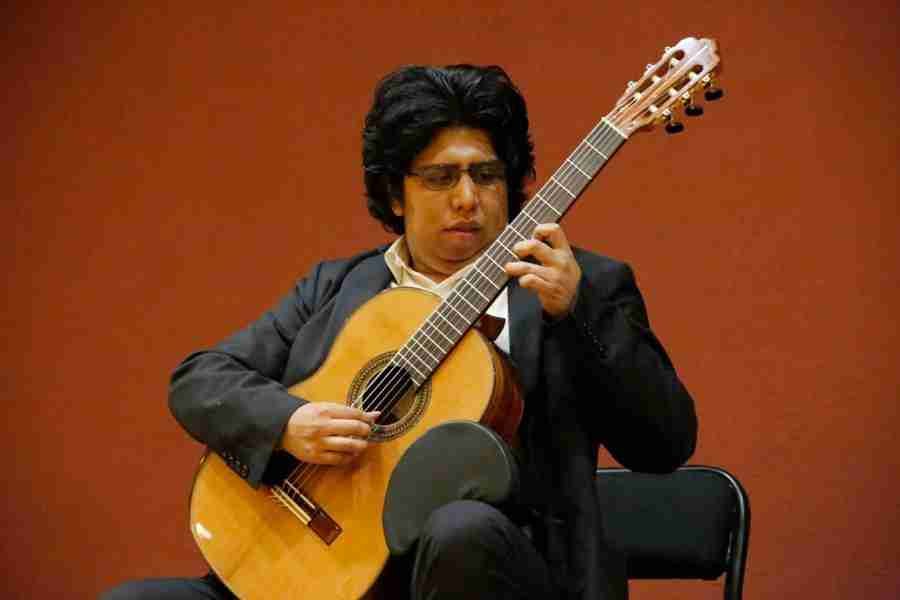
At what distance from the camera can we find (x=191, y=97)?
3.39 metres

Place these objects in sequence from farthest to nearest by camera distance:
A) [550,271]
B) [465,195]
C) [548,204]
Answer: [465,195] < [548,204] < [550,271]

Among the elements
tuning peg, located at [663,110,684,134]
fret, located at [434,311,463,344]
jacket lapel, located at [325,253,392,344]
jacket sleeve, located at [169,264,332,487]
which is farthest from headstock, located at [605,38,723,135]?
jacket sleeve, located at [169,264,332,487]

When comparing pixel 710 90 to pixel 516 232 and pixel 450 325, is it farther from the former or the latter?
pixel 450 325

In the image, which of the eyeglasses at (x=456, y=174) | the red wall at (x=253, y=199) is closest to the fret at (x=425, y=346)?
the eyeglasses at (x=456, y=174)

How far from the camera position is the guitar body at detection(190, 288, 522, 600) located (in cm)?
196

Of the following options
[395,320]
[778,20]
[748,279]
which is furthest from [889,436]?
[395,320]

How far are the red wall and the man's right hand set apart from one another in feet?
4.05

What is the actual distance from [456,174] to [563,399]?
44 centimetres

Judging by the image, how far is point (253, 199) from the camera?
3.37 metres

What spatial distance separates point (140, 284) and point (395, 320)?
4.66ft

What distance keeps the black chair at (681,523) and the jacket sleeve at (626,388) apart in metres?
0.31

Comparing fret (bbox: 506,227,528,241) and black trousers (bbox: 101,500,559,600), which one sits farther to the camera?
fret (bbox: 506,227,528,241)

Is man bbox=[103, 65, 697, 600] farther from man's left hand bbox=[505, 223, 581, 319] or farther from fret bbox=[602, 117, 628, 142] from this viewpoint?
fret bbox=[602, 117, 628, 142]

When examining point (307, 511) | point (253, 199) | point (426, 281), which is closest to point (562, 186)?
point (426, 281)
